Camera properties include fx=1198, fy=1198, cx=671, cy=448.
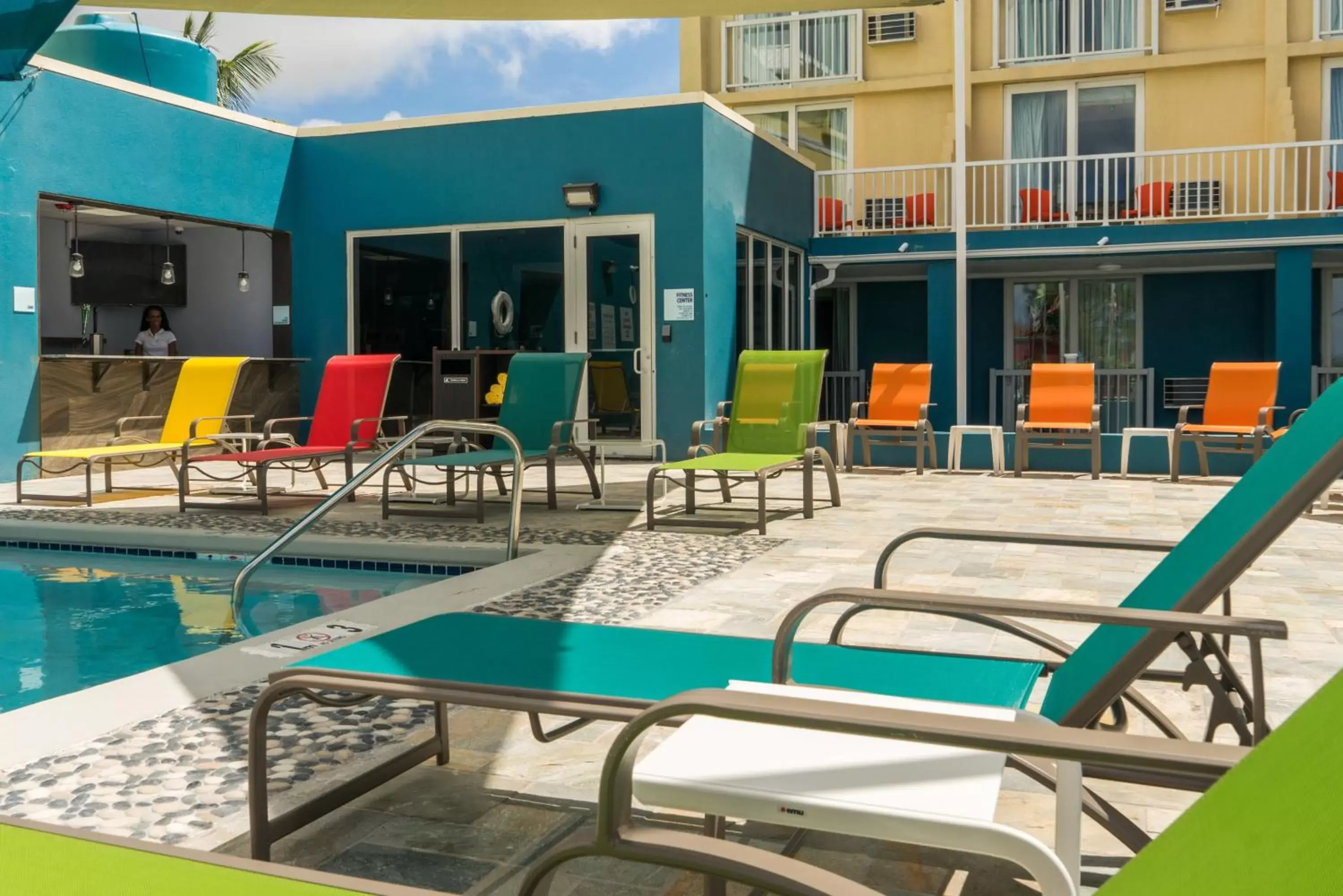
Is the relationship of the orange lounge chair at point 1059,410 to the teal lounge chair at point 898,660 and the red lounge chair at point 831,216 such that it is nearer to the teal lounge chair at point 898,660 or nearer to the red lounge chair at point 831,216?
the red lounge chair at point 831,216

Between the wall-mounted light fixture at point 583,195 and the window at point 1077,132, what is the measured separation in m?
6.41

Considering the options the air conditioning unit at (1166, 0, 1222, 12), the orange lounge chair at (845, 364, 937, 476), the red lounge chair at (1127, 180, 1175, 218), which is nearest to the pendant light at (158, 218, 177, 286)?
the orange lounge chair at (845, 364, 937, 476)

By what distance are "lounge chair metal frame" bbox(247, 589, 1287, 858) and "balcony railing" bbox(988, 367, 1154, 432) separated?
1428 centimetres

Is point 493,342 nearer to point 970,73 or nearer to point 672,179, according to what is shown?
point 672,179

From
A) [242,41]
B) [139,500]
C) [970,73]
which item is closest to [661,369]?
[139,500]

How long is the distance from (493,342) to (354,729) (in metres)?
10.2

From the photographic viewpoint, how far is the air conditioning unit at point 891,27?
56.0 feet

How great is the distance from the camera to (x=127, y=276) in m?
16.2

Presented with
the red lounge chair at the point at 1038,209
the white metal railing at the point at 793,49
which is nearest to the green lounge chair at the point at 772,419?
the red lounge chair at the point at 1038,209

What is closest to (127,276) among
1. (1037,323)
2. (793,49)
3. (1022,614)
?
(793,49)

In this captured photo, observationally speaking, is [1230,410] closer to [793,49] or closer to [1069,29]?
[1069,29]

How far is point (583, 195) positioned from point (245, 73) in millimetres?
15595

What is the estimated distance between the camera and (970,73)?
55.3 ft

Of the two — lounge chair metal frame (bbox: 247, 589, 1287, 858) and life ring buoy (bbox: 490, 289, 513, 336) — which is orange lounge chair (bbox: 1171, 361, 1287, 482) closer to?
life ring buoy (bbox: 490, 289, 513, 336)
